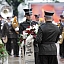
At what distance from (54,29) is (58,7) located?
21326 mm

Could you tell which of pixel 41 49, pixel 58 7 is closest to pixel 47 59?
pixel 41 49

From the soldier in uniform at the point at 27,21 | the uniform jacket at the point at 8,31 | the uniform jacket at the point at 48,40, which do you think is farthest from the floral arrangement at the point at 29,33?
the uniform jacket at the point at 8,31

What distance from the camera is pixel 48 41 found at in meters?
9.22

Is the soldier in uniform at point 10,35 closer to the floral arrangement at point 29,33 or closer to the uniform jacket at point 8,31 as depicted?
the uniform jacket at point 8,31

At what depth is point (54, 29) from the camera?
929 centimetres

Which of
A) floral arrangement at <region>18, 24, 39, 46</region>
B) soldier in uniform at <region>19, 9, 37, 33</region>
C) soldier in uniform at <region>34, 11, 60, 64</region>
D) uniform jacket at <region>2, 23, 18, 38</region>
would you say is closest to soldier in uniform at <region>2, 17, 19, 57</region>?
uniform jacket at <region>2, 23, 18, 38</region>

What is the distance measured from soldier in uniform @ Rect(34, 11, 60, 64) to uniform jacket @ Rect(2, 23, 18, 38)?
6804 mm

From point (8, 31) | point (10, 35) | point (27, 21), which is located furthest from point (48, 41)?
point (10, 35)

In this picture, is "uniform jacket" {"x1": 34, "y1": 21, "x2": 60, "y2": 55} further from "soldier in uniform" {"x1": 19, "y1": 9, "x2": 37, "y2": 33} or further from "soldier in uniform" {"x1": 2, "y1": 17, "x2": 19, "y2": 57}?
"soldier in uniform" {"x1": 2, "y1": 17, "x2": 19, "y2": 57}

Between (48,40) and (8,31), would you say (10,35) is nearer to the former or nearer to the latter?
(8,31)

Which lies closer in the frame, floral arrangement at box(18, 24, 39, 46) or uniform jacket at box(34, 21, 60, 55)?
uniform jacket at box(34, 21, 60, 55)

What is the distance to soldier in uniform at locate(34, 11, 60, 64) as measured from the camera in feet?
30.1

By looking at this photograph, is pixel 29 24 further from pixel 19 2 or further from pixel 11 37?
pixel 19 2

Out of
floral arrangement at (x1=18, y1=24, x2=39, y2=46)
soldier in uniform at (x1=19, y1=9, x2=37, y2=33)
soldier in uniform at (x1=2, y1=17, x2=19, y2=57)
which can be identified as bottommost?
soldier in uniform at (x1=2, y1=17, x2=19, y2=57)
